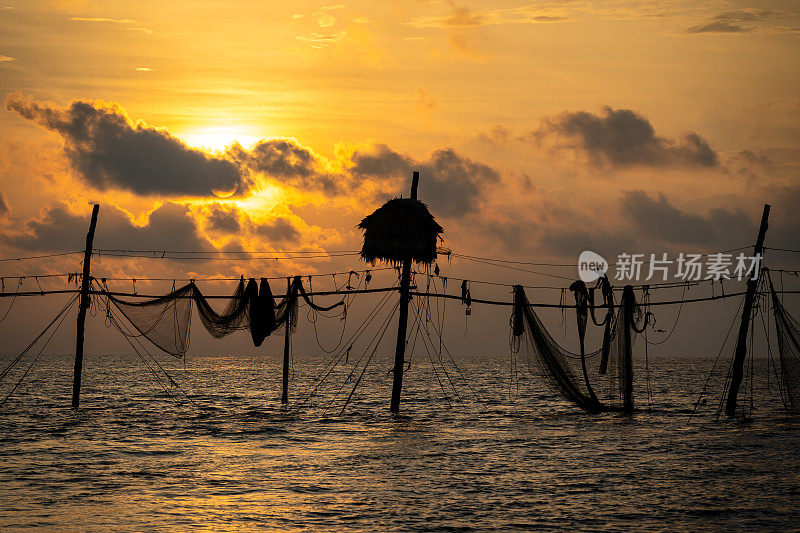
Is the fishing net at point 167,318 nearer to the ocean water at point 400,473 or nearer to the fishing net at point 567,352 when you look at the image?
the ocean water at point 400,473

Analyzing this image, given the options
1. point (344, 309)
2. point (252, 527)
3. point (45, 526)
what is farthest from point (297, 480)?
point (344, 309)

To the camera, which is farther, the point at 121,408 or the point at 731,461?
the point at 121,408

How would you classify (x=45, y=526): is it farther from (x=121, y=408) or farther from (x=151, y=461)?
(x=121, y=408)

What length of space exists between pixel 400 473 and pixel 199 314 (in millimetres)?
11246

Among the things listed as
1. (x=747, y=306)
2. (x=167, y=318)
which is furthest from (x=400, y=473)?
(x=747, y=306)

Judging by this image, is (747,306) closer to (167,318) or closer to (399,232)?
(399,232)

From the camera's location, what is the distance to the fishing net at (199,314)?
2875 cm

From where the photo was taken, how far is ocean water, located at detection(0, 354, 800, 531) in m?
16.5

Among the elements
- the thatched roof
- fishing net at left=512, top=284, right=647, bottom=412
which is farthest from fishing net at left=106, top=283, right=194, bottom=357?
fishing net at left=512, top=284, right=647, bottom=412

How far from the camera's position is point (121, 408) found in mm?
48188

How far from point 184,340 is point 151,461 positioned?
5.89 metres

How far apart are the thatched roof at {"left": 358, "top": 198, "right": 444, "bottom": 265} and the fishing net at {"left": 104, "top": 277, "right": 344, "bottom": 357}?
3.35 meters

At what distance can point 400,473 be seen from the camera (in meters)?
21.7

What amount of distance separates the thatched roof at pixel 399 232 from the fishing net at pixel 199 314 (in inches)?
132
